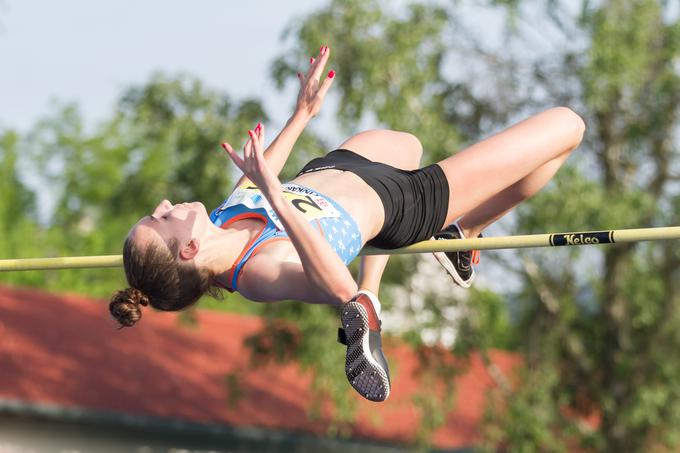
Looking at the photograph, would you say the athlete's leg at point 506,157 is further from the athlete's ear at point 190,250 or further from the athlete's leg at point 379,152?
the athlete's ear at point 190,250

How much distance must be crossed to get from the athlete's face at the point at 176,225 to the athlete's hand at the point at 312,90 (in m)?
0.72

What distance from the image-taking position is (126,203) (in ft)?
48.6

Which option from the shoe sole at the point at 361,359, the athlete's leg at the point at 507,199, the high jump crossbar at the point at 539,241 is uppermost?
the athlete's leg at the point at 507,199

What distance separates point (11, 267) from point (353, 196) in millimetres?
1797

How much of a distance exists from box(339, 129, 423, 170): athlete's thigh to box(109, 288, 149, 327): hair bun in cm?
106

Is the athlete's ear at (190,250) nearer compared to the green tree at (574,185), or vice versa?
the athlete's ear at (190,250)

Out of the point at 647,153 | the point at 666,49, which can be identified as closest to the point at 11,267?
the point at 666,49

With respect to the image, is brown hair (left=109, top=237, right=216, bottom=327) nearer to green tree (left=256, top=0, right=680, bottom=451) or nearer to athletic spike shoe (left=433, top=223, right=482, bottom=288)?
athletic spike shoe (left=433, top=223, right=482, bottom=288)

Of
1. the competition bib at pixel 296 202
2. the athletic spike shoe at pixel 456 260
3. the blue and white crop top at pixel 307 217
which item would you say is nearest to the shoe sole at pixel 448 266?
the athletic spike shoe at pixel 456 260

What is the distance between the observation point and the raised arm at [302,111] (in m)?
5.05

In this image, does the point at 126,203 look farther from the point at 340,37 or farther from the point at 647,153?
the point at 647,153

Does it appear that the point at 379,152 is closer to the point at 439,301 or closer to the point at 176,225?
the point at 176,225

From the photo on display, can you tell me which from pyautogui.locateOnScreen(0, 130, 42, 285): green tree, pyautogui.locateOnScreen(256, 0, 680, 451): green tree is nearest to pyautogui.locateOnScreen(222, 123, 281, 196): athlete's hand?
pyautogui.locateOnScreen(256, 0, 680, 451): green tree

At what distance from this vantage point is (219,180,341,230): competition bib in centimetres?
457
